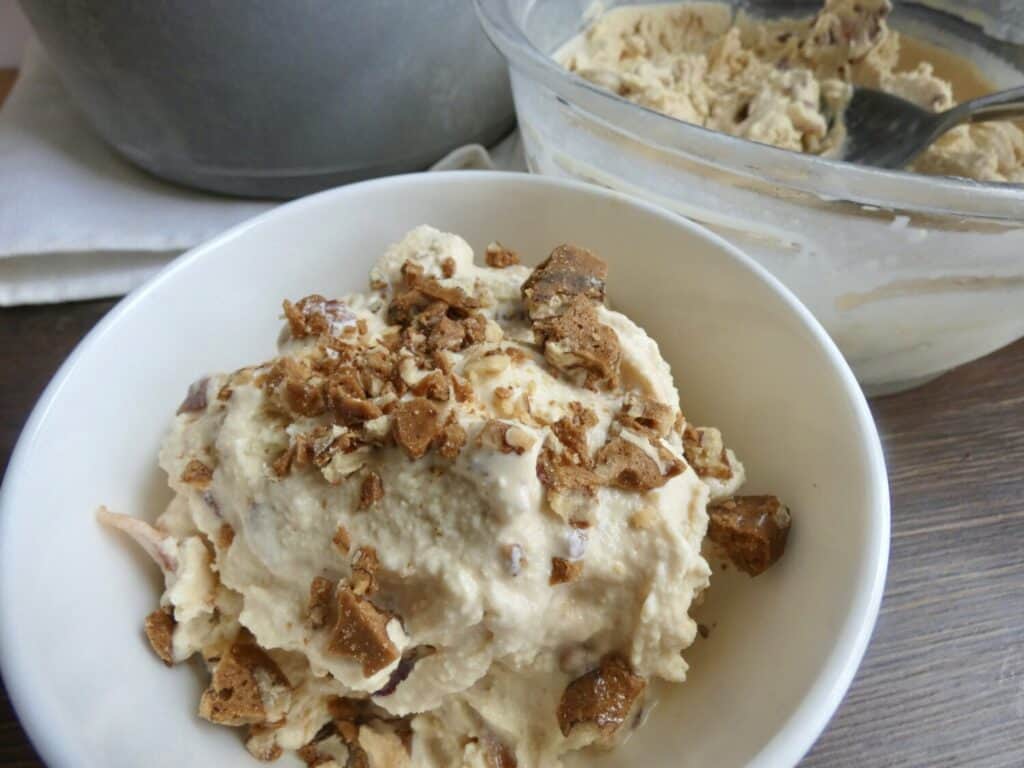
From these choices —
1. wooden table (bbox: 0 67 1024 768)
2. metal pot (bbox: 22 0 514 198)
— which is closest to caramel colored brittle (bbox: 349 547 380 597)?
wooden table (bbox: 0 67 1024 768)

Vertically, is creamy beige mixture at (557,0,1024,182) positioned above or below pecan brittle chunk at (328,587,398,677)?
above

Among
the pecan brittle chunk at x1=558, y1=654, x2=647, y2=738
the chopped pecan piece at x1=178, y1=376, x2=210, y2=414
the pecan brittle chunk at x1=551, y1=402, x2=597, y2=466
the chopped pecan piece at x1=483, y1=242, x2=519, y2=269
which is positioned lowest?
the pecan brittle chunk at x1=558, y1=654, x2=647, y2=738

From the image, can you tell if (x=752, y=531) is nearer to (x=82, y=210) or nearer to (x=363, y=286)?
(x=363, y=286)

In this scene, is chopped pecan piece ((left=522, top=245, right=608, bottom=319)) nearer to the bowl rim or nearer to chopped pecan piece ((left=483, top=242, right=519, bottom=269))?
chopped pecan piece ((left=483, top=242, right=519, bottom=269))

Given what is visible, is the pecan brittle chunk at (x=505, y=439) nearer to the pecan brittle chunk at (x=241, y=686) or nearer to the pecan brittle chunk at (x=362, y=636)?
the pecan brittle chunk at (x=362, y=636)

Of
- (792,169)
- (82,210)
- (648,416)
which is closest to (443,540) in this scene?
(648,416)

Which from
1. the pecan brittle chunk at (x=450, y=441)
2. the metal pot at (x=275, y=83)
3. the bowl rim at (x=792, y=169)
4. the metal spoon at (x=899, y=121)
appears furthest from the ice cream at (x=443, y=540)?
the metal spoon at (x=899, y=121)

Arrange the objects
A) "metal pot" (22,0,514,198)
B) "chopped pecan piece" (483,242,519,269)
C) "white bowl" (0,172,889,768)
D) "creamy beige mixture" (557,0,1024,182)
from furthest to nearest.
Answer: "creamy beige mixture" (557,0,1024,182) < "metal pot" (22,0,514,198) < "chopped pecan piece" (483,242,519,269) < "white bowl" (0,172,889,768)

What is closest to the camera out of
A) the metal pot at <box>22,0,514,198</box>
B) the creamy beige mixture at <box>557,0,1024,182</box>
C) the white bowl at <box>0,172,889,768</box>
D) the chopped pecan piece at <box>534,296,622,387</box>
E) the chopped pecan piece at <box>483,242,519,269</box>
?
the white bowl at <box>0,172,889,768</box>
